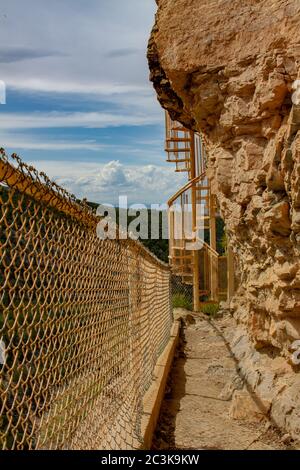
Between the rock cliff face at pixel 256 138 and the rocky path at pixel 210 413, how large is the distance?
206 mm

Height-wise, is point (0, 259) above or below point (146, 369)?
above

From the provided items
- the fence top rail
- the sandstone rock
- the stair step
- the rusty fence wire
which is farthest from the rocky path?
the stair step

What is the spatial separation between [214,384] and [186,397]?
33.5 inches

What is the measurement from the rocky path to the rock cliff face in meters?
0.21

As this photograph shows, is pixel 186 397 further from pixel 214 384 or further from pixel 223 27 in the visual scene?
pixel 223 27

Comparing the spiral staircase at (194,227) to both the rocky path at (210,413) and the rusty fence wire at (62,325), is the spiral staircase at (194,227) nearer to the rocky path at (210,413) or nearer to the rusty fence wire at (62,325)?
the rocky path at (210,413)

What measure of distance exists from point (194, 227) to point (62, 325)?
12212mm

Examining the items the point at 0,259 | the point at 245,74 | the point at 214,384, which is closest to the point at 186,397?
the point at 214,384

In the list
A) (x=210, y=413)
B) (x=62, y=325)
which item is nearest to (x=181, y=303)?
(x=210, y=413)

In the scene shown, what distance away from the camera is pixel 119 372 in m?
4.18

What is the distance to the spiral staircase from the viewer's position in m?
14.7

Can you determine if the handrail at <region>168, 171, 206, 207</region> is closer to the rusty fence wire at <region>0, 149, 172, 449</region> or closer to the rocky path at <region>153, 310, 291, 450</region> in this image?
the rocky path at <region>153, 310, 291, 450</region>

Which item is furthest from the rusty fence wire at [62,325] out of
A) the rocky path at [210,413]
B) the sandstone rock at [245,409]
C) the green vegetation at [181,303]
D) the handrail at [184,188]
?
the green vegetation at [181,303]

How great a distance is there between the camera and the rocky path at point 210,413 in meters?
5.16
